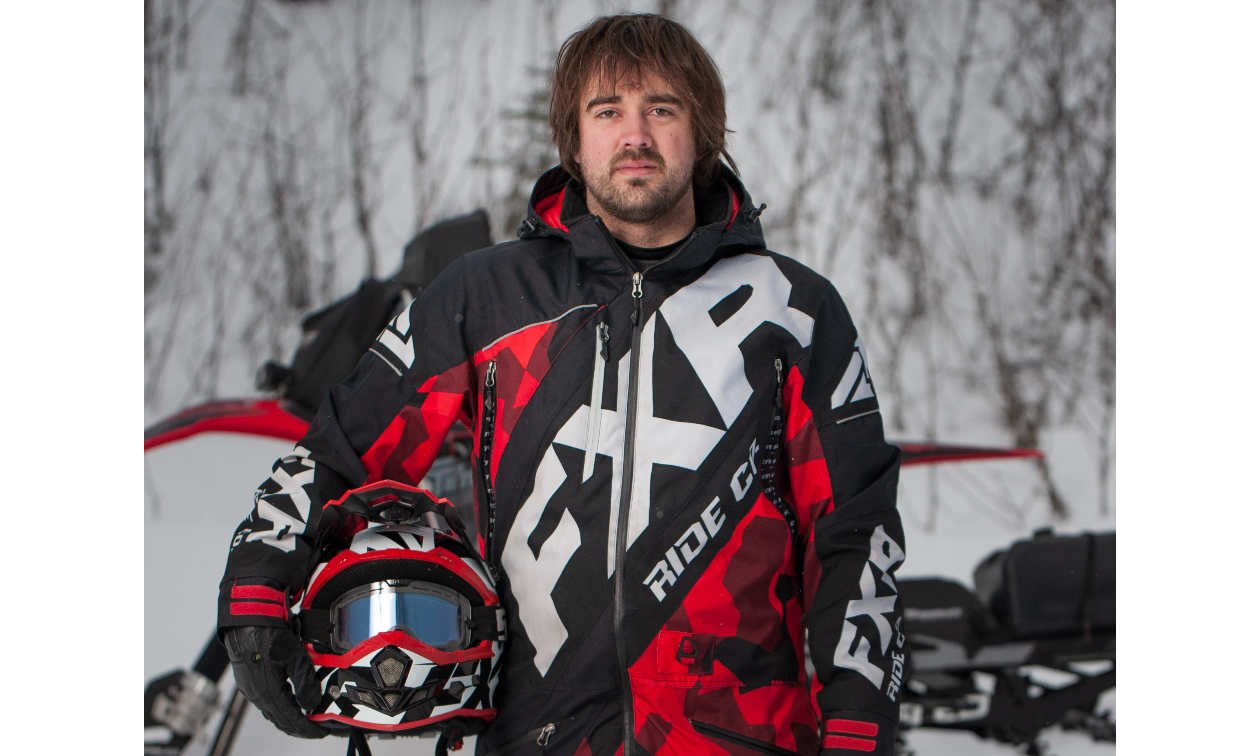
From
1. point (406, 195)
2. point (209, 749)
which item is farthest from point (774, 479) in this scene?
point (406, 195)

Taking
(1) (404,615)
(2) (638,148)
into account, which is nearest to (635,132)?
(2) (638,148)

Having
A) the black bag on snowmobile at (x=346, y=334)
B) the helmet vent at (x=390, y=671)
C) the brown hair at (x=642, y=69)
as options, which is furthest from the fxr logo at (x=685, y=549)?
the black bag on snowmobile at (x=346, y=334)

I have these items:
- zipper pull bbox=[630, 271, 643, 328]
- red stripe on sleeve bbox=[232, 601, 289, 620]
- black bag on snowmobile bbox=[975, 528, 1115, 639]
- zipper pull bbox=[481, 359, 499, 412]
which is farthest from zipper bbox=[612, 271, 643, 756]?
black bag on snowmobile bbox=[975, 528, 1115, 639]

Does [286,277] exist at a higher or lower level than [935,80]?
lower

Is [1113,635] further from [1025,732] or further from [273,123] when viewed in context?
[273,123]

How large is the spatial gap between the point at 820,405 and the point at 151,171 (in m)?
3.01

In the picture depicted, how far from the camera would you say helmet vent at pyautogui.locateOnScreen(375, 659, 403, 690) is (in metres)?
1.17

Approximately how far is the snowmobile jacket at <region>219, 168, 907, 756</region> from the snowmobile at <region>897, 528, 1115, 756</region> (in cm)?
100

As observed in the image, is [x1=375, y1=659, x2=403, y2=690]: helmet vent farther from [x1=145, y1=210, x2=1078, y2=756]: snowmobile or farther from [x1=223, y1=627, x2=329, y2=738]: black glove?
[x1=145, y1=210, x2=1078, y2=756]: snowmobile

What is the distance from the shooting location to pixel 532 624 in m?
1.25

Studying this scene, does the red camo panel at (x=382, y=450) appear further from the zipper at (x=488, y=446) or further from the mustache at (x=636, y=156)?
the mustache at (x=636, y=156)

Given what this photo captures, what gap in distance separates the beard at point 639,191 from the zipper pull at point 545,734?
0.73 metres

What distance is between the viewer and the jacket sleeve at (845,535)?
1.19m

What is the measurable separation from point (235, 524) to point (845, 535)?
2.23 meters
